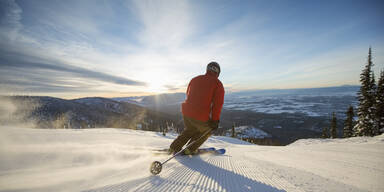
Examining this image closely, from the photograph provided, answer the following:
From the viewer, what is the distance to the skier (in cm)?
293

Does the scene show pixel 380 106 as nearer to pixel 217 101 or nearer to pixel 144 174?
pixel 217 101

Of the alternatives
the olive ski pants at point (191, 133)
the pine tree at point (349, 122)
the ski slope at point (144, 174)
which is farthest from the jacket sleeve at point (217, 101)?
the pine tree at point (349, 122)

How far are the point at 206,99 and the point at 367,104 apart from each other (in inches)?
1293

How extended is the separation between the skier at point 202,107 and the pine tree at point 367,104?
31.2 metres

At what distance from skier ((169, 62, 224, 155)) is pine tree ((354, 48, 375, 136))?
31.2m

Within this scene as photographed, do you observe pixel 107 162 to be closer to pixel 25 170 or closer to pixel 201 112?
pixel 25 170

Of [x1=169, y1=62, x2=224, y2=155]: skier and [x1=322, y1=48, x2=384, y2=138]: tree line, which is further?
[x1=322, y1=48, x2=384, y2=138]: tree line

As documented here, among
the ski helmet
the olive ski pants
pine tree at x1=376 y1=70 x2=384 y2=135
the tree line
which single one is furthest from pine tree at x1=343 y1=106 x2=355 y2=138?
the olive ski pants

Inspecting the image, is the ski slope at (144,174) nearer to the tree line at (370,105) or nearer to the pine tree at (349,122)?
the tree line at (370,105)

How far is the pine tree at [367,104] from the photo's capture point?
22.2 metres

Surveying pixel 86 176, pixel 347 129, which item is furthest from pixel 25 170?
pixel 347 129

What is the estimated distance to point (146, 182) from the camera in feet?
5.74

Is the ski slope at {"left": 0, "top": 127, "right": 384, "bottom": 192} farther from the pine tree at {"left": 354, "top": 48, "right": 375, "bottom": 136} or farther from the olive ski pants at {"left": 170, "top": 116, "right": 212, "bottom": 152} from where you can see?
the pine tree at {"left": 354, "top": 48, "right": 375, "bottom": 136}

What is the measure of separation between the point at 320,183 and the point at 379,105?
3174cm
